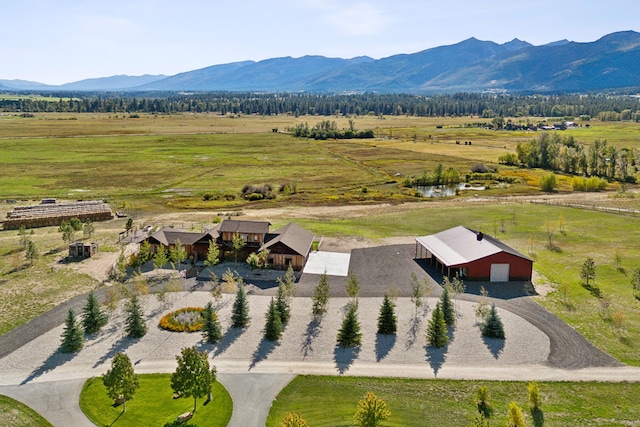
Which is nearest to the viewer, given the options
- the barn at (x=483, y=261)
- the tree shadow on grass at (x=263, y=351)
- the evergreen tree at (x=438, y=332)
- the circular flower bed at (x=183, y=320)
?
the tree shadow on grass at (x=263, y=351)

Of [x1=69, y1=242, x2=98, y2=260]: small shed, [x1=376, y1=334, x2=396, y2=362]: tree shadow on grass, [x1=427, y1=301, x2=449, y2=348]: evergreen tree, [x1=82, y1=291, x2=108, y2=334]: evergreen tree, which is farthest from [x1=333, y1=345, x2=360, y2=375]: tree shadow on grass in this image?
[x1=69, y1=242, x2=98, y2=260]: small shed

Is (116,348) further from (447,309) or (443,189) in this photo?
(443,189)

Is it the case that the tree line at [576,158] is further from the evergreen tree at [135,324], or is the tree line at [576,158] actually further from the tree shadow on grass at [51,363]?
the tree shadow on grass at [51,363]

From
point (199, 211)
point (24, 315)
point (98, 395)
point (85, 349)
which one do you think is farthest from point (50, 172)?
point (98, 395)

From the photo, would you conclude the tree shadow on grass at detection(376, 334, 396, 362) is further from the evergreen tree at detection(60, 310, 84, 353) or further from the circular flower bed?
the evergreen tree at detection(60, 310, 84, 353)

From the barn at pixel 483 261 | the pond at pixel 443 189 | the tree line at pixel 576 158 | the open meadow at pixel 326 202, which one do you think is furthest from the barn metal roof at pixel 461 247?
the tree line at pixel 576 158

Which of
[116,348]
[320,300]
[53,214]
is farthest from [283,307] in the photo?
[53,214]
